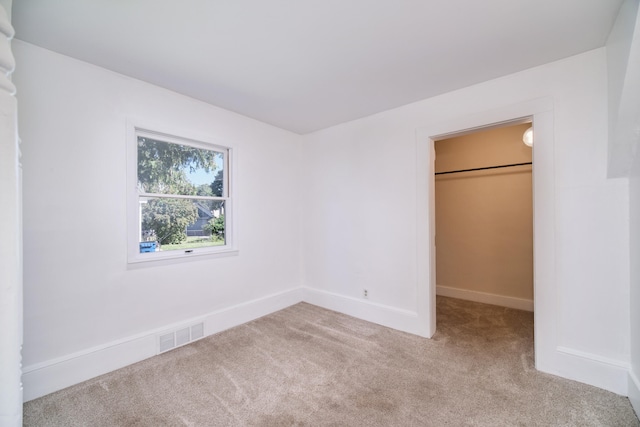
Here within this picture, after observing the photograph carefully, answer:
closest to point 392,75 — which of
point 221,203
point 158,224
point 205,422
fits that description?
point 221,203

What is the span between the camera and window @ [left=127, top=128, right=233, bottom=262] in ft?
8.21

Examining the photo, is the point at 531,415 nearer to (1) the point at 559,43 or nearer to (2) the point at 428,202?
(2) the point at 428,202

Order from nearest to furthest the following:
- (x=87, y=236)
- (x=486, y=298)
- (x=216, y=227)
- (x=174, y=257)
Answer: (x=87, y=236)
(x=174, y=257)
(x=216, y=227)
(x=486, y=298)

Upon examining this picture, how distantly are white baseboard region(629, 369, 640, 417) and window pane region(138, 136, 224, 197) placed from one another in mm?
3744

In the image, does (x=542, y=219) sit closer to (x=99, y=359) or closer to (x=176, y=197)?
(x=176, y=197)

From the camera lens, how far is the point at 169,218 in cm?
275

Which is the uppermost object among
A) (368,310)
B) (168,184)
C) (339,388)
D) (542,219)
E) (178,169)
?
(178,169)

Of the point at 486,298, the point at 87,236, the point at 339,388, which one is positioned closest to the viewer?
the point at 339,388

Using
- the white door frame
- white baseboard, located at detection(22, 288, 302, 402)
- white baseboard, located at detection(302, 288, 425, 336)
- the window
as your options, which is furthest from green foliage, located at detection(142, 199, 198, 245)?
the white door frame

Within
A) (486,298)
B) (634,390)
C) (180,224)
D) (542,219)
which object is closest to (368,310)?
(486,298)

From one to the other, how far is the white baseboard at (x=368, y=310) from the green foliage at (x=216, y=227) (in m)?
1.51

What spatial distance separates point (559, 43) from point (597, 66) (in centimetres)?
37

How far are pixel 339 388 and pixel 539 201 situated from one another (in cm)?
215

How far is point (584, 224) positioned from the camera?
2023 millimetres
